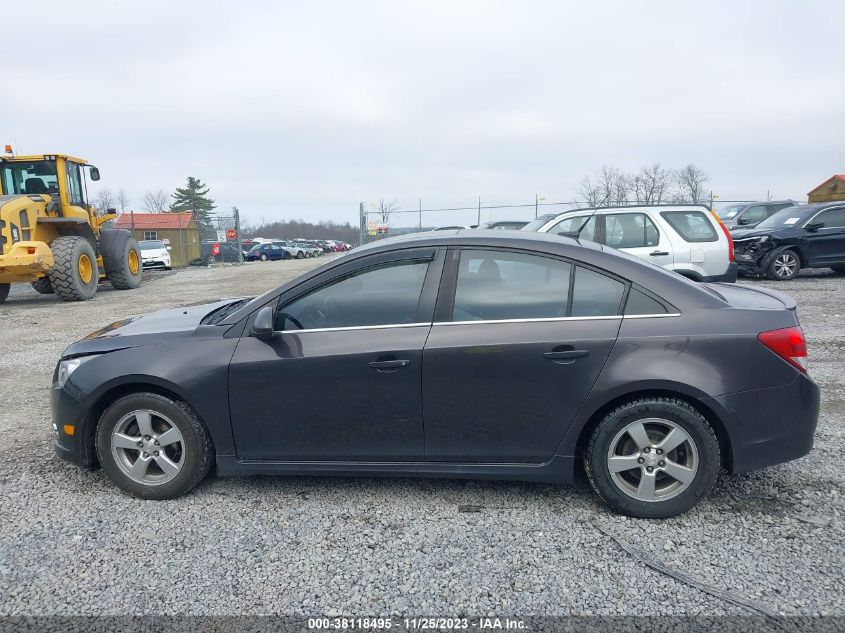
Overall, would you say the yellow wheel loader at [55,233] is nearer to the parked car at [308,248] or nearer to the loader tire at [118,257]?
the loader tire at [118,257]

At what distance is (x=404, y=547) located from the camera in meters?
2.81

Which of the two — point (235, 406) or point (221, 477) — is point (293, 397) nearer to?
point (235, 406)

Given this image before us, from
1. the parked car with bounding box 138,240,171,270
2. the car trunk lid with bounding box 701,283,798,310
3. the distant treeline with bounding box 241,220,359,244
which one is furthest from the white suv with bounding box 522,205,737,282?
the distant treeline with bounding box 241,220,359,244

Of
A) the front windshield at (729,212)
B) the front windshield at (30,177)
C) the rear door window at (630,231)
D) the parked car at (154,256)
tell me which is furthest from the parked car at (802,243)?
the parked car at (154,256)

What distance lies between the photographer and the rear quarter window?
26.6 ft

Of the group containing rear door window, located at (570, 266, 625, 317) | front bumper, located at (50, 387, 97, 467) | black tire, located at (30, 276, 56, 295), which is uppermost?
rear door window, located at (570, 266, 625, 317)

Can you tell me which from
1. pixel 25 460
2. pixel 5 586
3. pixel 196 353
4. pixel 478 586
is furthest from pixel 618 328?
pixel 25 460

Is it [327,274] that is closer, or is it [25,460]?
[327,274]

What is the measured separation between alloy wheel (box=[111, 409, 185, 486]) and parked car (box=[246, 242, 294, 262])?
3754cm

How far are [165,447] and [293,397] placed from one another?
2.79ft

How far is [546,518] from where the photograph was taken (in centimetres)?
304

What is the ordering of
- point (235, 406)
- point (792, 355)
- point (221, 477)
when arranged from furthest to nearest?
point (221, 477) < point (235, 406) < point (792, 355)

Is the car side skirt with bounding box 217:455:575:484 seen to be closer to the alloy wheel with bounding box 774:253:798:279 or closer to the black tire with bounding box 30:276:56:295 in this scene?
the alloy wheel with bounding box 774:253:798:279

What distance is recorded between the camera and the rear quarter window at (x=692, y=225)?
26.6ft
